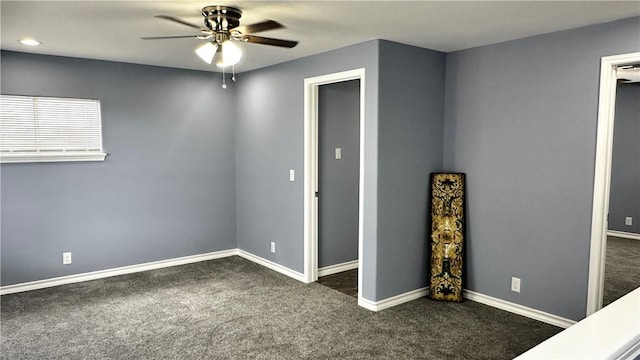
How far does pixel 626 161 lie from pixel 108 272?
6.93 meters

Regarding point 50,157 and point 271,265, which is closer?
point 50,157

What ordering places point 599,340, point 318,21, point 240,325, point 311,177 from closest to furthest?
1. point 599,340
2. point 318,21
3. point 240,325
4. point 311,177

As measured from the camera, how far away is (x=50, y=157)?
438 centimetres

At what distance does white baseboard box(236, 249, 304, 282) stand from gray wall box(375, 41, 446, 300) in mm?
1160

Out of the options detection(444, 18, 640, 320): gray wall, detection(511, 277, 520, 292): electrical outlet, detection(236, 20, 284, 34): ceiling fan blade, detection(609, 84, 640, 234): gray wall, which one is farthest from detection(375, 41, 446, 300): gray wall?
detection(609, 84, 640, 234): gray wall

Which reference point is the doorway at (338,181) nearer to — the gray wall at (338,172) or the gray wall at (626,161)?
the gray wall at (338,172)

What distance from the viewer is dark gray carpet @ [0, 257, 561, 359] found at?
122 inches

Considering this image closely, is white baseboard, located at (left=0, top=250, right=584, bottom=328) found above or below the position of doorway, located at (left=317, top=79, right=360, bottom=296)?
below

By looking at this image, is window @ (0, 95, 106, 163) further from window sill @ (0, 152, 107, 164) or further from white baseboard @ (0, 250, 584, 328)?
white baseboard @ (0, 250, 584, 328)

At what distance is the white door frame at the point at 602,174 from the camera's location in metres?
3.18

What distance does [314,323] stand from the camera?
11.7 feet

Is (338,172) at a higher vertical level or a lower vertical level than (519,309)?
higher

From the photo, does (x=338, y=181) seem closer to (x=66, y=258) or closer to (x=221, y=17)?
(x=221, y=17)

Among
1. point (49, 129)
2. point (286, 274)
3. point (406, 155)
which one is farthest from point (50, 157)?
point (406, 155)
